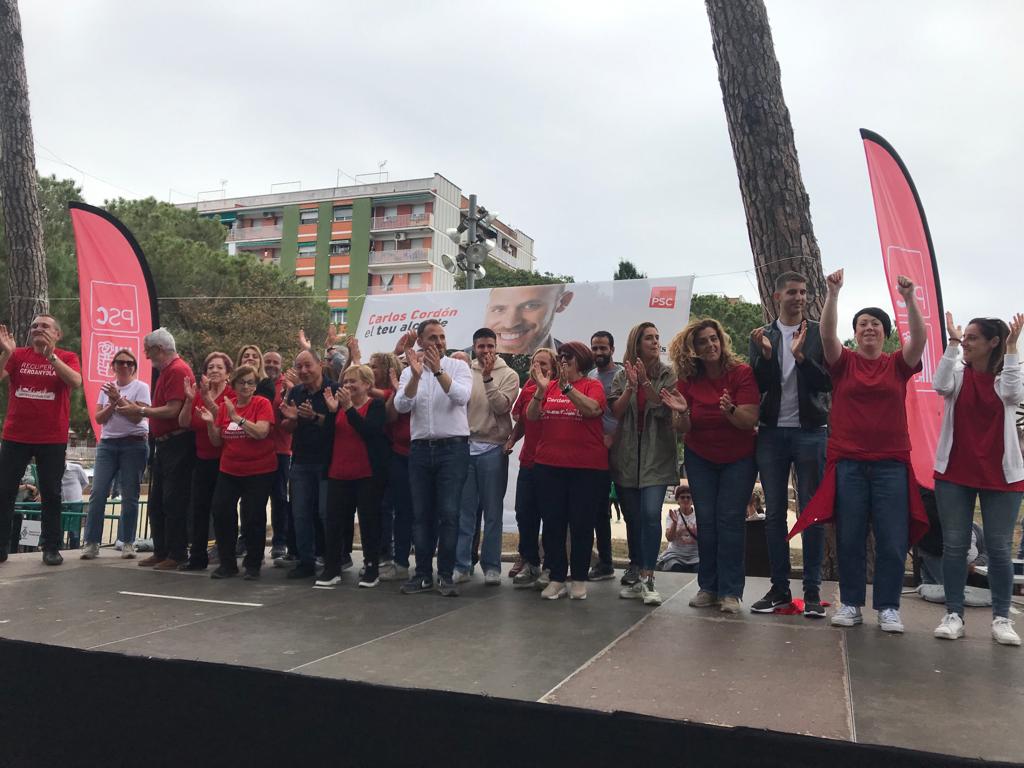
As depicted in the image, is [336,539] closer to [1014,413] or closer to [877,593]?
[877,593]

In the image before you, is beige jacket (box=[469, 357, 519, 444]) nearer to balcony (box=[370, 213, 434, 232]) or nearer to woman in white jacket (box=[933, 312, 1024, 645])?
woman in white jacket (box=[933, 312, 1024, 645])

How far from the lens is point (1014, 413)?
13.3ft

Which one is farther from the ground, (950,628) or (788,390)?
(788,390)

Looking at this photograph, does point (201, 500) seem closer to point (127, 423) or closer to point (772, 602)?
point (127, 423)

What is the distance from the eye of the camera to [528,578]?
18.3 ft

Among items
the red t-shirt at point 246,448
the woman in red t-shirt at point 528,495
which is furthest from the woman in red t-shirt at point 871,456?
the red t-shirt at point 246,448

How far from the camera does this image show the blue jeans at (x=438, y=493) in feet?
17.2

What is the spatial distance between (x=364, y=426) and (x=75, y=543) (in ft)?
16.0

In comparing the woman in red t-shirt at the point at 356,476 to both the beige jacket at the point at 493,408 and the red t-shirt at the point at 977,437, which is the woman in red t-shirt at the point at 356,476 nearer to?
the beige jacket at the point at 493,408

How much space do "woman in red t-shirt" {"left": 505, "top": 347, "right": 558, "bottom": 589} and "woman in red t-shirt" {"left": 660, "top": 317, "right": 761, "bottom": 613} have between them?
1.02 metres

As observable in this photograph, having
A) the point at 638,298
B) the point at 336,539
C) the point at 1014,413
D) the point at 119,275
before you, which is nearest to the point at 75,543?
the point at 119,275

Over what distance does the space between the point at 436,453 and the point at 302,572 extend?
1.58m

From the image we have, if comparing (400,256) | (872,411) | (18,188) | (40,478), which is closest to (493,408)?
(872,411)

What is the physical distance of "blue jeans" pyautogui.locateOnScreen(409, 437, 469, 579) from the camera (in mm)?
5242
